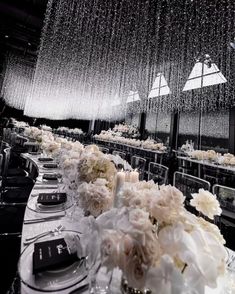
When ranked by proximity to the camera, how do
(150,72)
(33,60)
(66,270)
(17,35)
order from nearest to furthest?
(66,270) → (17,35) → (150,72) → (33,60)

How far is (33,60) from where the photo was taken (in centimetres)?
1073

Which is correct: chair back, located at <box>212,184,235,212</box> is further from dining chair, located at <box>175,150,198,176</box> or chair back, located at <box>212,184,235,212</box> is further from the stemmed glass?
dining chair, located at <box>175,150,198,176</box>

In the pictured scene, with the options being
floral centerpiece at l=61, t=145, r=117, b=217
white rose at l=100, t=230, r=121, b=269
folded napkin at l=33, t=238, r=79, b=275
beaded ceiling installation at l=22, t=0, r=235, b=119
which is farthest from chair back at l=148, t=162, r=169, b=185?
beaded ceiling installation at l=22, t=0, r=235, b=119

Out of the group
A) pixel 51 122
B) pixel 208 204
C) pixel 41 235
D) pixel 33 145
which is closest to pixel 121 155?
pixel 33 145

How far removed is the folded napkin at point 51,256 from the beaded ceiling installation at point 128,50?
520cm

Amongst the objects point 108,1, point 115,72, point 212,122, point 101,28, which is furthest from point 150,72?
point 108,1

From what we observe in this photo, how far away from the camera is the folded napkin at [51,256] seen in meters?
0.73

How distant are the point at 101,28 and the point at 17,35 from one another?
4.74 metres

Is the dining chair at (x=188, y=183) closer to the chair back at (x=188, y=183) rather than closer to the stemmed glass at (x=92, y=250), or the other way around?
the chair back at (x=188, y=183)

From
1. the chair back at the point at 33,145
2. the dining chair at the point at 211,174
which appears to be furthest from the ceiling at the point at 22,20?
the dining chair at the point at 211,174

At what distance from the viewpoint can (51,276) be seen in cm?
72

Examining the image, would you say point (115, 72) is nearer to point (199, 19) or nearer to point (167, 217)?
point (199, 19)

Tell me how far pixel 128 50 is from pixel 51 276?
7.16 meters

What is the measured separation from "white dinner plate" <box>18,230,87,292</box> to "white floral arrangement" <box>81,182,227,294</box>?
0.94 feet
